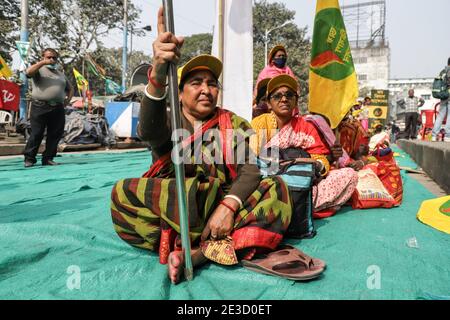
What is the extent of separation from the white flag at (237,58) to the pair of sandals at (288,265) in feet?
6.33

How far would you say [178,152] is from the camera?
139 centimetres

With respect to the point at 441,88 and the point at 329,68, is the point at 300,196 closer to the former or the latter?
the point at 329,68

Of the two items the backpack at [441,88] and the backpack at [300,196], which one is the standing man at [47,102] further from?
the backpack at [441,88]

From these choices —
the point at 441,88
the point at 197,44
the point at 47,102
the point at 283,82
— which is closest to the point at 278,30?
the point at 197,44

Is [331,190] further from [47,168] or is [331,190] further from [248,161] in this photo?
[47,168]

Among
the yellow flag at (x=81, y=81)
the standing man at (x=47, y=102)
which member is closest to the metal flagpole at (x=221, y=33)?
the standing man at (x=47, y=102)

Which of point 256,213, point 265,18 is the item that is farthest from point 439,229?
point 265,18

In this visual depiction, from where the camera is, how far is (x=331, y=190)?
2691 mm

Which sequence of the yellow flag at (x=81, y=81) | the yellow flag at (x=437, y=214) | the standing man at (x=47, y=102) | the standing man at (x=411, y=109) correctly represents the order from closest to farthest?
the yellow flag at (x=437, y=214) → the standing man at (x=47, y=102) → the standing man at (x=411, y=109) → the yellow flag at (x=81, y=81)

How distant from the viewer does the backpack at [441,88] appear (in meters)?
6.79

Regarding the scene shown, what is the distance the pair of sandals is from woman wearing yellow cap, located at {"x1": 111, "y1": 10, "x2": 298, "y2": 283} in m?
0.07

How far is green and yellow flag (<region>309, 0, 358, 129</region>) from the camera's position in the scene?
3.20 meters

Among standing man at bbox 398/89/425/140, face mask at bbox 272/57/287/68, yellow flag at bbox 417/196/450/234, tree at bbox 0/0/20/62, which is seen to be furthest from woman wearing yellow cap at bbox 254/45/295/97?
tree at bbox 0/0/20/62

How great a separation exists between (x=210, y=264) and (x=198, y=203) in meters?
0.30
